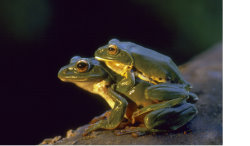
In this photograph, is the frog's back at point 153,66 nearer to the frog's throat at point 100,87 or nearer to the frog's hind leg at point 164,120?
A: the frog's hind leg at point 164,120

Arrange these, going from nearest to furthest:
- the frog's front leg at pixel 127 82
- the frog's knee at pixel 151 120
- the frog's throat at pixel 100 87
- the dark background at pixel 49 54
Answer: the frog's knee at pixel 151 120 < the frog's front leg at pixel 127 82 < the frog's throat at pixel 100 87 < the dark background at pixel 49 54

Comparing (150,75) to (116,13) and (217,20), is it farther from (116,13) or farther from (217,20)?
(217,20)

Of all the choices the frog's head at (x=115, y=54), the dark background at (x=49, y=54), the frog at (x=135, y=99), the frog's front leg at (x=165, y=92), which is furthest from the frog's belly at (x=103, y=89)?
the dark background at (x=49, y=54)

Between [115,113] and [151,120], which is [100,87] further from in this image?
[151,120]

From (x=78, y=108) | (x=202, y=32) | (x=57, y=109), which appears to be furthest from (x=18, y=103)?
(x=202, y=32)

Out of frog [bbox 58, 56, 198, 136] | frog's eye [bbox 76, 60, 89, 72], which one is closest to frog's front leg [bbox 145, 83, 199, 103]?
frog [bbox 58, 56, 198, 136]

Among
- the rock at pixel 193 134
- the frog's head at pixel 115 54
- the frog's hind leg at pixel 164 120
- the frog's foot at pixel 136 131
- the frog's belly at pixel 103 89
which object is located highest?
the frog's head at pixel 115 54

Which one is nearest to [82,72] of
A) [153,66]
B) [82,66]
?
[82,66]

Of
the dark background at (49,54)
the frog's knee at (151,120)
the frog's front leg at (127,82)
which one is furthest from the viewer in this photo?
the dark background at (49,54)
